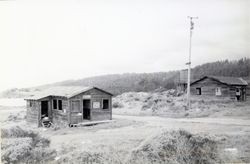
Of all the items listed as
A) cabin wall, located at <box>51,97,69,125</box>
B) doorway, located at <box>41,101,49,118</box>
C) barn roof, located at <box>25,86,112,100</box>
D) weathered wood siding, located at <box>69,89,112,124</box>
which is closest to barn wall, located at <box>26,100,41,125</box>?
doorway, located at <box>41,101,49,118</box>

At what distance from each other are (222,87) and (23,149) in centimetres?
533

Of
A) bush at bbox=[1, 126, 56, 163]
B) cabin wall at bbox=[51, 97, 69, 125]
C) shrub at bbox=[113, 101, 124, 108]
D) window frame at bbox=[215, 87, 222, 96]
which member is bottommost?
bush at bbox=[1, 126, 56, 163]

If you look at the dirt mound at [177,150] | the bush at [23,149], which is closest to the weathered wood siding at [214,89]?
the dirt mound at [177,150]

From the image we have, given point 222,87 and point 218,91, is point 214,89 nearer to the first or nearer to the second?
point 218,91

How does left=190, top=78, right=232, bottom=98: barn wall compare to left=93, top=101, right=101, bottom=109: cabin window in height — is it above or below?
above

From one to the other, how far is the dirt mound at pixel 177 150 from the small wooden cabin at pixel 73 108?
3.33 meters

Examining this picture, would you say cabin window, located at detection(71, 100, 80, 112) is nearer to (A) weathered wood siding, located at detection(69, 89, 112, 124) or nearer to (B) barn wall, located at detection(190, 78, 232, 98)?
(A) weathered wood siding, located at detection(69, 89, 112, 124)

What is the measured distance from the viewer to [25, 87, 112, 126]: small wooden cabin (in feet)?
29.2

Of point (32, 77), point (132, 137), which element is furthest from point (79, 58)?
point (132, 137)

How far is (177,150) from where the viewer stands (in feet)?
18.1

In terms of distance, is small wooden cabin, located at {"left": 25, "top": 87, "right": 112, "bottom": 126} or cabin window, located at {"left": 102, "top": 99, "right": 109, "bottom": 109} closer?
small wooden cabin, located at {"left": 25, "top": 87, "right": 112, "bottom": 126}

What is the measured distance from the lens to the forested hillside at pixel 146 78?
5719 mm

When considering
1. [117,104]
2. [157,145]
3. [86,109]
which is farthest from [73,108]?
[157,145]

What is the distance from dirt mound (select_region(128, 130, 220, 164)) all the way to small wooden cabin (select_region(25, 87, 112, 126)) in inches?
131
